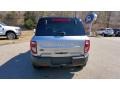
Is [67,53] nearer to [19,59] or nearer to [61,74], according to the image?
[61,74]

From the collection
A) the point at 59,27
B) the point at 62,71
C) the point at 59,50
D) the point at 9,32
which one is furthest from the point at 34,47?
the point at 9,32

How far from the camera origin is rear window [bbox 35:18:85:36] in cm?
717

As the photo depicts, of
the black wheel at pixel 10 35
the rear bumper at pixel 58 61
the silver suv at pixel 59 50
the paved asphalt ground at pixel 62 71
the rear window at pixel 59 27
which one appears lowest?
the black wheel at pixel 10 35

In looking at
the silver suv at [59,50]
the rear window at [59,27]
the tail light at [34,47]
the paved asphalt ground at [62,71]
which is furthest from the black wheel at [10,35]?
the tail light at [34,47]

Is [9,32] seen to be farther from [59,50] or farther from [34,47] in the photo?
[59,50]

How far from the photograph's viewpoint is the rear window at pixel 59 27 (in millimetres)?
7168

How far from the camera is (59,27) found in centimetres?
734

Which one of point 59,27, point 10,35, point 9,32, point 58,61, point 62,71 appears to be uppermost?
point 59,27

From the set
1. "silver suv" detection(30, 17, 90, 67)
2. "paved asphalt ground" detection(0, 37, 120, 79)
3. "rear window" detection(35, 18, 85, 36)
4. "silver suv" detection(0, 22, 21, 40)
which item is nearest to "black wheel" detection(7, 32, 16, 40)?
"silver suv" detection(0, 22, 21, 40)

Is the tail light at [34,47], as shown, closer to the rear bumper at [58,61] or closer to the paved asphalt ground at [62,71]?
the rear bumper at [58,61]

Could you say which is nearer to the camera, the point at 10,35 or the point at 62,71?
the point at 62,71
